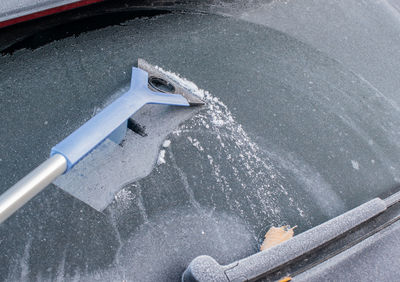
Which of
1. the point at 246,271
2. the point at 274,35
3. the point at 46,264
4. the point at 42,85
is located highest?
the point at 274,35

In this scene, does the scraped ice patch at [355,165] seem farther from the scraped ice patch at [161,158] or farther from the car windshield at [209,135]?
the scraped ice patch at [161,158]

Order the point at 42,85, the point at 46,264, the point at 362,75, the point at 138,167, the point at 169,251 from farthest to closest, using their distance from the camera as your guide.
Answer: the point at 362,75 < the point at 42,85 < the point at 138,167 < the point at 169,251 < the point at 46,264

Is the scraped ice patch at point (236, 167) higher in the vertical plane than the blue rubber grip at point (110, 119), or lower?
lower

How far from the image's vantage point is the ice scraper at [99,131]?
105cm

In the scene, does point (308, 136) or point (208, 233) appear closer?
point (208, 233)

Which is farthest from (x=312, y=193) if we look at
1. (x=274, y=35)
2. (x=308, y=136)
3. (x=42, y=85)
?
(x=42, y=85)

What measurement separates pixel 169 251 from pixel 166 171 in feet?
1.04

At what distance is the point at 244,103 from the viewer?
1.82 metres

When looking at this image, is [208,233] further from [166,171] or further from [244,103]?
[244,103]

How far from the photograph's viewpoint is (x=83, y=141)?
4.10 ft

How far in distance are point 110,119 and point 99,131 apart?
0.08m

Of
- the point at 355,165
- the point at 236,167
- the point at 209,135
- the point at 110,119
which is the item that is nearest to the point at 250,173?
the point at 236,167

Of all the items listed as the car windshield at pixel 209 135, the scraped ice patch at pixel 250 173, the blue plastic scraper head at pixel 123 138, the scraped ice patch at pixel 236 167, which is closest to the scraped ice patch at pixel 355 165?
the car windshield at pixel 209 135

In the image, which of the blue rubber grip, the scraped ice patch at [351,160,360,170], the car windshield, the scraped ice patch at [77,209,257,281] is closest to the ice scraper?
the blue rubber grip
